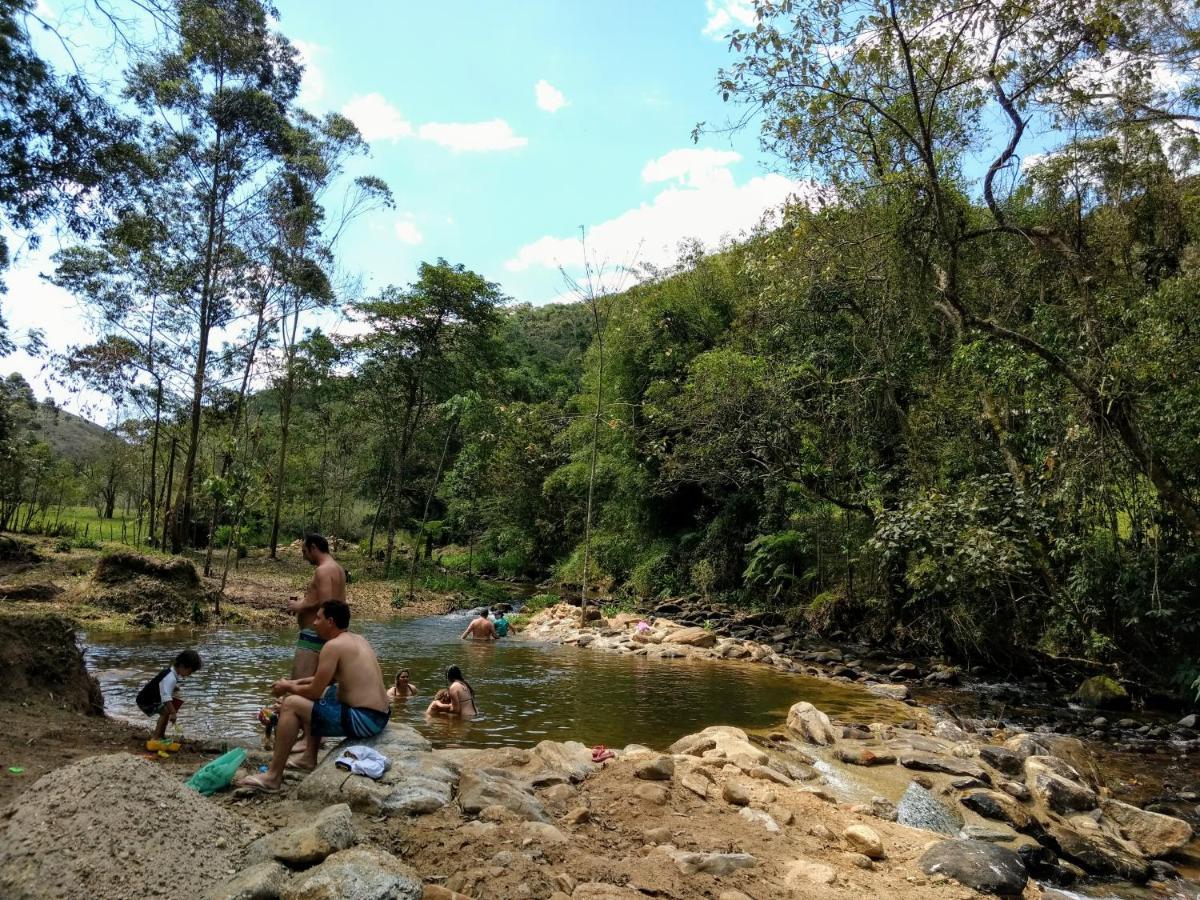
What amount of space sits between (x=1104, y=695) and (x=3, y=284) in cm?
1975

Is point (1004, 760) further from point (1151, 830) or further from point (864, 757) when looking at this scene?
point (1151, 830)

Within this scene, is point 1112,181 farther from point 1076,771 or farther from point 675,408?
point 675,408

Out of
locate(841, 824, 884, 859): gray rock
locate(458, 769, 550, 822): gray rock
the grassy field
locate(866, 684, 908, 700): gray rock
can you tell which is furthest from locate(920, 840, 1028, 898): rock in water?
the grassy field

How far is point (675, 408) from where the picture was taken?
1989 centimetres

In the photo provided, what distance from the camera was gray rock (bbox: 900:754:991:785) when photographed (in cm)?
684

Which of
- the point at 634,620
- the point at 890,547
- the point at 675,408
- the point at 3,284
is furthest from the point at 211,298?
the point at 890,547

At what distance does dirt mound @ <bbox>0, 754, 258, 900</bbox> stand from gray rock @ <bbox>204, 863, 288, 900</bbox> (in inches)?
5.6

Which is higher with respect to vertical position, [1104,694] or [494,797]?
[494,797]

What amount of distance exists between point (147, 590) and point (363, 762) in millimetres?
11955

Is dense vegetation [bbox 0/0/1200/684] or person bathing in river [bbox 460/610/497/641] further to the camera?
person bathing in river [bbox 460/610/497/641]

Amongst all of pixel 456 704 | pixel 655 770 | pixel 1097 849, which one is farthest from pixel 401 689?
pixel 1097 849

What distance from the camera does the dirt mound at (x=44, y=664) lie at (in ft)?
20.9

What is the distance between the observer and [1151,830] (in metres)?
5.86

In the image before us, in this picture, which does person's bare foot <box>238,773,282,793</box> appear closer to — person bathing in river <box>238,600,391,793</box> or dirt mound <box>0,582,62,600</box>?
person bathing in river <box>238,600,391,793</box>
